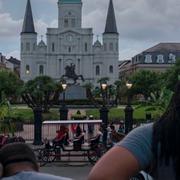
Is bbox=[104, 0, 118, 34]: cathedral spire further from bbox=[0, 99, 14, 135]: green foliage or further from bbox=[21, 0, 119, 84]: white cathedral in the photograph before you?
bbox=[0, 99, 14, 135]: green foliage

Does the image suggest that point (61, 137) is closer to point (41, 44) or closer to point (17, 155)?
point (17, 155)

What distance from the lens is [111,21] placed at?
122m

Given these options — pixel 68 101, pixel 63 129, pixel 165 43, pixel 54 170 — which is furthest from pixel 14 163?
pixel 165 43

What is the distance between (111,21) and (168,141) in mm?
121383

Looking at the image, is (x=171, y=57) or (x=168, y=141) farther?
(x=171, y=57)

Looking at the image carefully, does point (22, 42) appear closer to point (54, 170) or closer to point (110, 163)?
point (54, 170)

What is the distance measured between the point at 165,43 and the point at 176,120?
5341 inches

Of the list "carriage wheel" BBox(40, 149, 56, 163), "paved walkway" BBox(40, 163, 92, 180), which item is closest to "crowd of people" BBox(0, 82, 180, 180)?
"paved walkway" BBox(40, 163, 92, 180)

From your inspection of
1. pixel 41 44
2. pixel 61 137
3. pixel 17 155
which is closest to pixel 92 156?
pixel 61 137

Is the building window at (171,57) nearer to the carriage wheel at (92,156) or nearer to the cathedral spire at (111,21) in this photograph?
the cathedral spire at (111,21)

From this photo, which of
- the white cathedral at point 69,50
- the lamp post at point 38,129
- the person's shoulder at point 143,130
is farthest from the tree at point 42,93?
the person's shoulder at point 143,130

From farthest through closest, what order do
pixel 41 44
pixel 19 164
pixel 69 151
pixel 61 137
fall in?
pixel 41 44 → pixel 61 137 → pixel 69 151 → pixel 19 164

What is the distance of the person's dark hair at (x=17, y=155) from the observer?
8.52 ft

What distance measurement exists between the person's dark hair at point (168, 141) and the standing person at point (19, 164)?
2.35 ft
